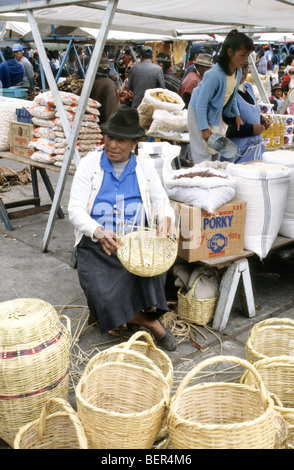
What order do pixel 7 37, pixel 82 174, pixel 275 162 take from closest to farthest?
pixel 82 174 → pixel 275 162 → pixel 7 37

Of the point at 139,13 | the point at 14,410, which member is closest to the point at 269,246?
the point at 14,410

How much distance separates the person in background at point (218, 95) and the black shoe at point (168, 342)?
6.63 feet

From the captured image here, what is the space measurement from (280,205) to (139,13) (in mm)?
2899

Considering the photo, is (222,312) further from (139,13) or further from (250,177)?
(139,13)

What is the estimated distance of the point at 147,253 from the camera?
2.85 metres

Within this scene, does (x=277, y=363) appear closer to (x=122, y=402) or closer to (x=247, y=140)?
(x=122, y=402)

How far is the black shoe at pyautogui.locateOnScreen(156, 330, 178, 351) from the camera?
2.97 meters

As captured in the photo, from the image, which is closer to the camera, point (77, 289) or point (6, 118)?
point (77, 289)

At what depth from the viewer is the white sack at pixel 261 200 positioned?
3.26m

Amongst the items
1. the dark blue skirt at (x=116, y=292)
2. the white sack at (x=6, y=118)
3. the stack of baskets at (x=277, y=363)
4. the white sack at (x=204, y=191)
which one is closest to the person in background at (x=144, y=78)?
the white sack at (x=6, y=118)

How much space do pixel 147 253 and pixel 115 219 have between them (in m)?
0.38

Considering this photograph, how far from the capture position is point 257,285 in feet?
13.1

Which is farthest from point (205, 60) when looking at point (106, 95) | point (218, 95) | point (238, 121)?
point (218, 95)

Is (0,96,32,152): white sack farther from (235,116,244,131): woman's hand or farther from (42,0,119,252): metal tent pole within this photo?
(235,116,244,131): woman's hand
